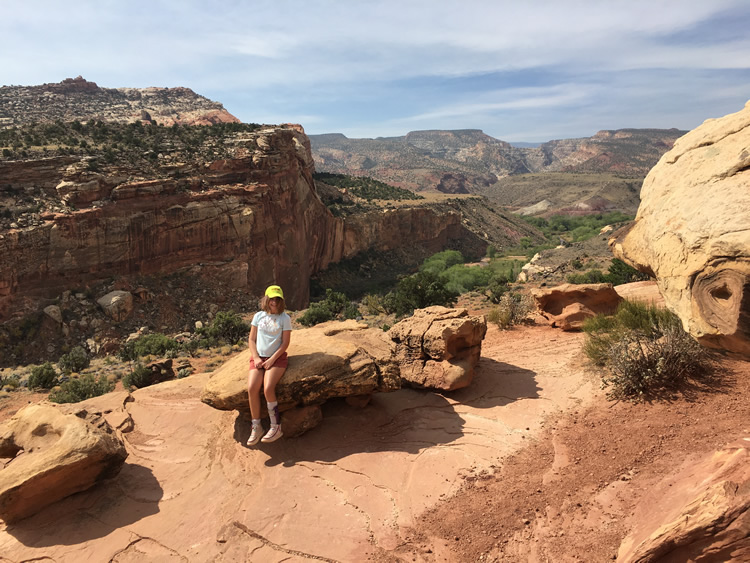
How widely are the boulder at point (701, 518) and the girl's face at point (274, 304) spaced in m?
5.21

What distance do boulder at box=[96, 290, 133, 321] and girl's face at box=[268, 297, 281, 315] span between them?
21985 millimetres

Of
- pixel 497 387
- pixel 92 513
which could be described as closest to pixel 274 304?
pixel 92 513

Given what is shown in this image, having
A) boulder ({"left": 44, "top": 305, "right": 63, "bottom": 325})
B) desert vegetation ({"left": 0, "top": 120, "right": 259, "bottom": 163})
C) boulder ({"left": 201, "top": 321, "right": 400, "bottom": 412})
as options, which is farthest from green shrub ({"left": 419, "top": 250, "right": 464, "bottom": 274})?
boulder ({"left": 201, "top": 321, "right": 400, "bottom": 412})

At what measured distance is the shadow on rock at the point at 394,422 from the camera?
668cm

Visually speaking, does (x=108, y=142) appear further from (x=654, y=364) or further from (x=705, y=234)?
(x=705, y=234)

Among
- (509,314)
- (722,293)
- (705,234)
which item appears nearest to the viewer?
(722,293)

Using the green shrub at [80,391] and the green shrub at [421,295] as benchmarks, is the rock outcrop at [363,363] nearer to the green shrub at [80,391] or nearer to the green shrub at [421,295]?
the green shrub at [80,391]

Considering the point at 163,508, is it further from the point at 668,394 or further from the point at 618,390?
the point at 668,394

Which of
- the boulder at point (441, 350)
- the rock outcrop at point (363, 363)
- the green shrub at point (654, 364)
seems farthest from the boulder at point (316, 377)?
the green shrub at point (654, 364)

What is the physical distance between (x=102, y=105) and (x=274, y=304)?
232 ft

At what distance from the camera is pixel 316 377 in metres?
6.89

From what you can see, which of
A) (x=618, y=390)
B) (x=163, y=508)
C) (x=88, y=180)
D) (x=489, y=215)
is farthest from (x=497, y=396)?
(x=489, y=215)

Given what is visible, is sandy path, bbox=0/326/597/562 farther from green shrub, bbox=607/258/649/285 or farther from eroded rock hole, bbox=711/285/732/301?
green shrub, bbox=607/258/649/285

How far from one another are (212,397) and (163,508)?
1.68 meters
